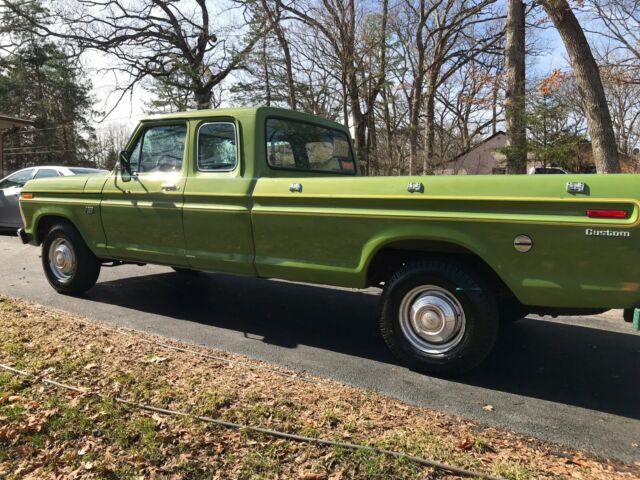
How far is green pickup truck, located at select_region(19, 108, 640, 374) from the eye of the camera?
3264mm

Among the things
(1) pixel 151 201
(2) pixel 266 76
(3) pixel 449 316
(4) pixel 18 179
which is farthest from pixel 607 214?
(2) pixel 266 76

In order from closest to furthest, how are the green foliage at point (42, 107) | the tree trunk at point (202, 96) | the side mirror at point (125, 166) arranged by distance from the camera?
the side mirror at point (125, 166), the tree trunk at point (202, 96), the green foliage at point (42, 107)


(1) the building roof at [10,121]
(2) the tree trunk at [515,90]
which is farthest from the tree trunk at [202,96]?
(2) the tree trunk at [515,90]

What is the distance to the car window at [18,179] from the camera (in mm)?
11492

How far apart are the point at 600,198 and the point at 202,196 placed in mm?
3262

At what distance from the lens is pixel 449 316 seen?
383 centimetres

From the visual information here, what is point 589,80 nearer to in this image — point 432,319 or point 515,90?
point 515,90

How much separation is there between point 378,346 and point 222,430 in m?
2.01

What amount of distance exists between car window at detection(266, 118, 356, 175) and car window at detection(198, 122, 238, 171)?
340 mm

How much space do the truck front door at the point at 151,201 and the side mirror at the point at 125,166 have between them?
39 mm

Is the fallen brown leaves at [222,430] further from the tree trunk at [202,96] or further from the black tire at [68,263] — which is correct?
the tree trunk at [202,96]

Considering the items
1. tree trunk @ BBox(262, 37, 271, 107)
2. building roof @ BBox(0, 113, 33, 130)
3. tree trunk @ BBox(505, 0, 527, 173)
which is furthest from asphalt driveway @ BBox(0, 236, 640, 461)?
tree trunk @ BBox(262, 37, 271, 107)

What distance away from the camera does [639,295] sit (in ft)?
10.4

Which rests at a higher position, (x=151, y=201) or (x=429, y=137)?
(x=429, y=137)
